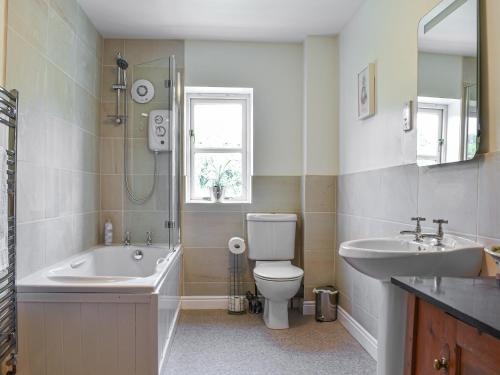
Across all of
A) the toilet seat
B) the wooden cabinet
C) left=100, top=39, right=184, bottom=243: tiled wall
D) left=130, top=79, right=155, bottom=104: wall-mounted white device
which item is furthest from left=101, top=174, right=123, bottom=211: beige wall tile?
the wooden cabinet

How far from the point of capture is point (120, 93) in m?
3.11

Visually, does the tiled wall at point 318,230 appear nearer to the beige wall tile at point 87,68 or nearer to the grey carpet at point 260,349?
the grey carpet at point 260,349

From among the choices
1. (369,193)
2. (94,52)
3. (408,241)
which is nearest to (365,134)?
(369,193)

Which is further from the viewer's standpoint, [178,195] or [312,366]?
[178,195]

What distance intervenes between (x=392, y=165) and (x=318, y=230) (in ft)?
3.64

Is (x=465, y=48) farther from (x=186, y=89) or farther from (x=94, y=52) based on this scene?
(x=94, y=52)

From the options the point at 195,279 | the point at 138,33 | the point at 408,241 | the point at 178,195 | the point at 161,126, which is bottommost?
the point at 195,279

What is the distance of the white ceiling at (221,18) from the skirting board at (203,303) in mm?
2353

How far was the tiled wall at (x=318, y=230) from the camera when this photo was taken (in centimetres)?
312

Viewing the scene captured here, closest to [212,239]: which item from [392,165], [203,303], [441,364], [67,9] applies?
[203,303]

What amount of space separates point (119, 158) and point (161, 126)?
52cm

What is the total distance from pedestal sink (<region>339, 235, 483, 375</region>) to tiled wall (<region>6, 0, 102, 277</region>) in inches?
67.6

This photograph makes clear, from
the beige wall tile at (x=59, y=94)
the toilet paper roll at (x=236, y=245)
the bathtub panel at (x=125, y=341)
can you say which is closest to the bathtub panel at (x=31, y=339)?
the bathtub panel at (x=125, y=341)

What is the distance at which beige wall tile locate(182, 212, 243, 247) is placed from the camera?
3254 millimetres
